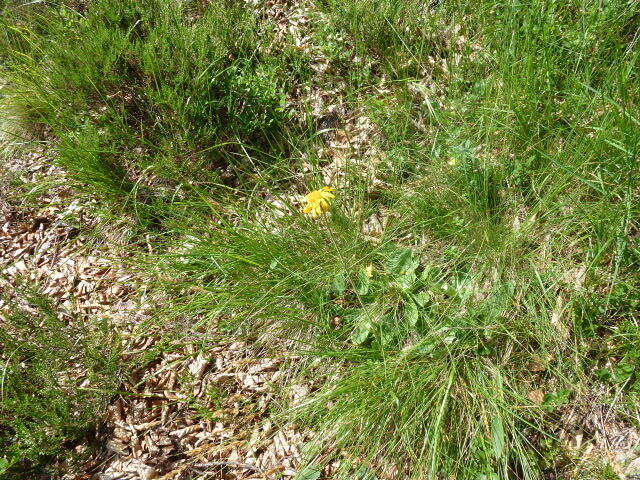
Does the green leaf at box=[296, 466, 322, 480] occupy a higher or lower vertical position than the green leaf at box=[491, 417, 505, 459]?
lower

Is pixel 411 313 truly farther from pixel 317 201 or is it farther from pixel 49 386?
pixel 49 386

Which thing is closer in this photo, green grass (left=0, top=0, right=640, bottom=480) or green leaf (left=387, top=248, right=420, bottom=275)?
green grass (left=0, top=0, right=640, bottom=480)

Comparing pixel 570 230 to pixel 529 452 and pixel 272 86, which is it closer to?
pixel 529 452

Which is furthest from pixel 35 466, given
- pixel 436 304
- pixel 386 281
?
pixel 436 304

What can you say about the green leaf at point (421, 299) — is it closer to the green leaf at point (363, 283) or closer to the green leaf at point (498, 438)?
the green leaf at point (363, 283)

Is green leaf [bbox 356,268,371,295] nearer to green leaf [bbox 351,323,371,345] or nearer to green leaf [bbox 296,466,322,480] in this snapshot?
green leaf [bbox 351,323,371,345]

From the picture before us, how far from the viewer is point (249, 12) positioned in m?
3.75

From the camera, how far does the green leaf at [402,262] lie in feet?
8.34

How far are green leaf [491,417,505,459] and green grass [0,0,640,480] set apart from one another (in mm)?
11

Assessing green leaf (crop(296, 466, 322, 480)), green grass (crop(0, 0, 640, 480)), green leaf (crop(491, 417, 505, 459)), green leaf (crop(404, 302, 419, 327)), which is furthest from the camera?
green leaf (crop(404, 302, 419, 327))

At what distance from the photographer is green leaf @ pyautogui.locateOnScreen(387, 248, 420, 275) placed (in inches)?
100

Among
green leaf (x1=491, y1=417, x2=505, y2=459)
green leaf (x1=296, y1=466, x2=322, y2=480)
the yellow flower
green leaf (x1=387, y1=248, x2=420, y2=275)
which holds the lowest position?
green leaf (x1=296, y1=466, x2=322, y2=480)

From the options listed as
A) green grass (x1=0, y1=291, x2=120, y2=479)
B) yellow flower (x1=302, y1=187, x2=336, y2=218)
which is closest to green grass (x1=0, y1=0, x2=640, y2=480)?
yellow flower (x1=302, y1=187, x2=336, y2=218)

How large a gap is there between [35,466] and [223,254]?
138cm
